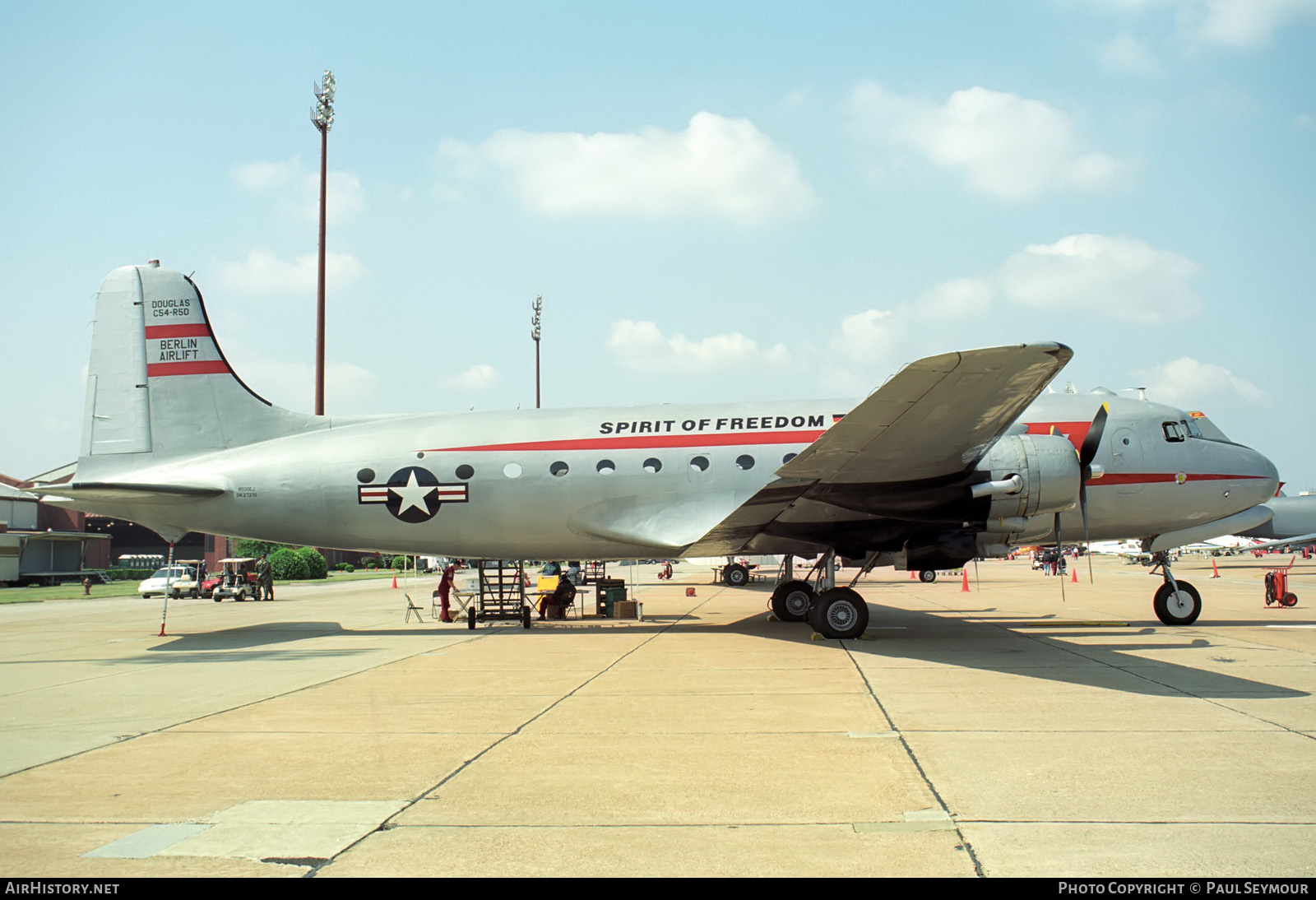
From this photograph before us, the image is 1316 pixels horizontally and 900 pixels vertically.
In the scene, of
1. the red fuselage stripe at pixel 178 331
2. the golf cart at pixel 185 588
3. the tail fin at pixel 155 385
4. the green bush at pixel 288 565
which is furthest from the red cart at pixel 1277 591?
the green bush at pixel 288 565

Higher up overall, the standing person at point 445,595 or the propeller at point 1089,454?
the propeller at point 1089,454

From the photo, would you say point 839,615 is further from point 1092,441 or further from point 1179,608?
point 1179,608

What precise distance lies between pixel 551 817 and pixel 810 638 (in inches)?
423

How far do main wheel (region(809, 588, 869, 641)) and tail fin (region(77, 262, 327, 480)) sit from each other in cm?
1161

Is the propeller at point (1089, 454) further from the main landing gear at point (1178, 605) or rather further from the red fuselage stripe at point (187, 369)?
the red fuselage stripe at point (187, 369)

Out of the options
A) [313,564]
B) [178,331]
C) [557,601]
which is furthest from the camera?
[313,564]

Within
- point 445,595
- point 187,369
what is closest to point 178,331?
point 187,369

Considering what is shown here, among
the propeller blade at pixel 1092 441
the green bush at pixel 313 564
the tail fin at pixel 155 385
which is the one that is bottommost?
the green bush at pixel 313 564

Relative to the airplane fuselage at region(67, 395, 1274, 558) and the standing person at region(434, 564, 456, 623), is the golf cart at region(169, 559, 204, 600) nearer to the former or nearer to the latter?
the standing person at region(434, 564, 456, 623)

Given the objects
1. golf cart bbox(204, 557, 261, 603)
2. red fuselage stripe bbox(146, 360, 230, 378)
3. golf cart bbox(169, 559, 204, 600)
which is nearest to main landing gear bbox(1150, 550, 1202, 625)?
red fuselage stripe bbox(146, 360, 230, 378)

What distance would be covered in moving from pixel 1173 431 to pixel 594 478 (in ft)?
A: 36.3

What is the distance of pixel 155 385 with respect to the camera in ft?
59.2

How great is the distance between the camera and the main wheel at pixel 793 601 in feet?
63.0

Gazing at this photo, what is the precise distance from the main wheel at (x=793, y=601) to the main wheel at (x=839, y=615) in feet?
12.9
